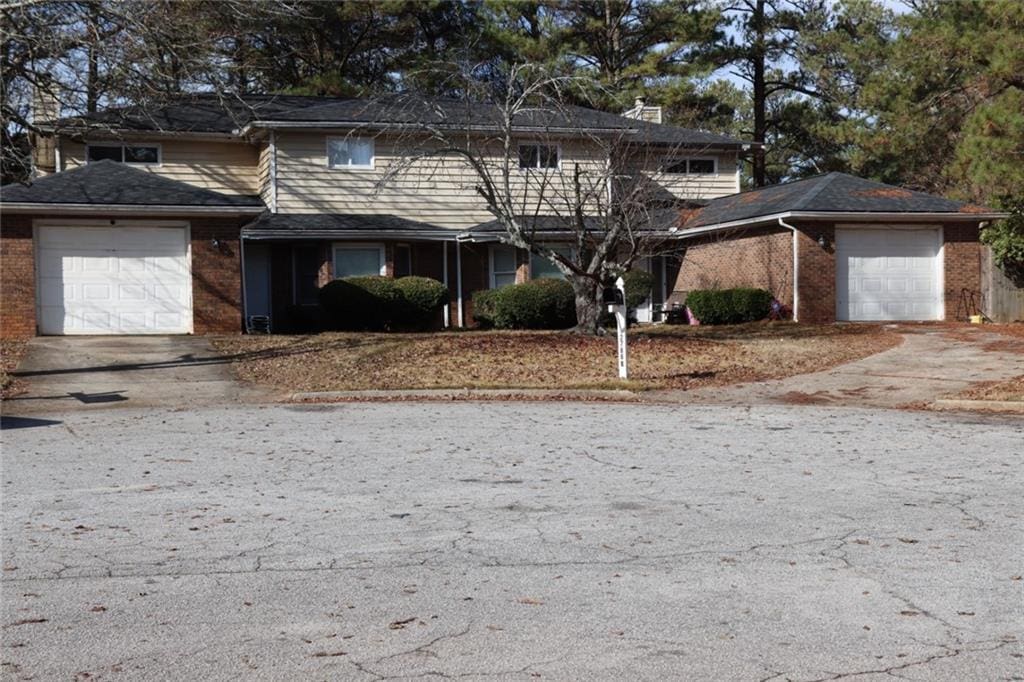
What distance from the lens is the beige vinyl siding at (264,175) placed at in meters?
31.3

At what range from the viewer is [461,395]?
1764 cm

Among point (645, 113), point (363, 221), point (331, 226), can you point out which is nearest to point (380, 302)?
point (331, 226)

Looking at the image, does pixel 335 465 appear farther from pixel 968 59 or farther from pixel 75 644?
pixel 968 59

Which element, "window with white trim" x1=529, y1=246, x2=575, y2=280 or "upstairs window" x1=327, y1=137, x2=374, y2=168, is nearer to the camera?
"upstairs window" x1=327, y1=137, x2=374, y2=168

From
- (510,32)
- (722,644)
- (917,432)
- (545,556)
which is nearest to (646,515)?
(545,556)

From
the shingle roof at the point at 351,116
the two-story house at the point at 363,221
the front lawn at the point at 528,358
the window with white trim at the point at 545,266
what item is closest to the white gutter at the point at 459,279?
the two-story house at the point at 363,221

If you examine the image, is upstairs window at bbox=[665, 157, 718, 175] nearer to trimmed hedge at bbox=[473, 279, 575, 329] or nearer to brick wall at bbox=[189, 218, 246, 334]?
trimmed hedge at bbox=[473, 279, 575, 329]

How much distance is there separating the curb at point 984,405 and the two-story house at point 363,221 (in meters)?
10.3

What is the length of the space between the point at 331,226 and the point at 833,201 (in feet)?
41.4

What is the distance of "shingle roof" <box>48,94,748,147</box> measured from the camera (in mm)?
30547

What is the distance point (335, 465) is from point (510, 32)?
115 ft

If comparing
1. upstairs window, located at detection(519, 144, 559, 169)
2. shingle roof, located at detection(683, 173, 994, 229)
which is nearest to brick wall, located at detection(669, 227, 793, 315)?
shingle roof, located at detection(683, 173, 994, 229)

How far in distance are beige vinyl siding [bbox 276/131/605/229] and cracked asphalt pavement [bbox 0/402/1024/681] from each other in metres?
18.8

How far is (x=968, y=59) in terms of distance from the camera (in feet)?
107
